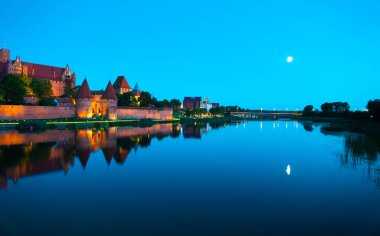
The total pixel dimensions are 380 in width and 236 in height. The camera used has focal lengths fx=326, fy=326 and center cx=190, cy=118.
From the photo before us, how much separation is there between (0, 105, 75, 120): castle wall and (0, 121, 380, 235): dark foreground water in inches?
1061

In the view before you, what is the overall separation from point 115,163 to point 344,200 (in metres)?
10.7

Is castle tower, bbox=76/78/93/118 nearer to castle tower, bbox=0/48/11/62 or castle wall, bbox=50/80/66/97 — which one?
castle wall, bbox=50/80/66/97

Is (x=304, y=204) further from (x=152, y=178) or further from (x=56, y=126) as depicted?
(x=56, y=126)

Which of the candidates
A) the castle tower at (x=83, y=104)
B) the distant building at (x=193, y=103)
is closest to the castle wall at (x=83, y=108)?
the castle tower at (x=83, y=104)

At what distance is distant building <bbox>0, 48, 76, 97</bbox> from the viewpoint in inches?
2314

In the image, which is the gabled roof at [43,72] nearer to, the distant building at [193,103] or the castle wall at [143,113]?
the castle wall at [143,113]

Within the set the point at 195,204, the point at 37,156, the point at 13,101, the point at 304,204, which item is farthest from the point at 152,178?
the point at 13,101

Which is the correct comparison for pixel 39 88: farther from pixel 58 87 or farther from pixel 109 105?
pixel 58 87

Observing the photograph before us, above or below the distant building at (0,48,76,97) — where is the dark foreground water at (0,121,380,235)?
below

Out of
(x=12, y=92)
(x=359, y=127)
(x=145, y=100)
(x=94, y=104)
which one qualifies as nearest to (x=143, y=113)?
(x=145, y=100)

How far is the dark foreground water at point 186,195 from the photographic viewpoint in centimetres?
766

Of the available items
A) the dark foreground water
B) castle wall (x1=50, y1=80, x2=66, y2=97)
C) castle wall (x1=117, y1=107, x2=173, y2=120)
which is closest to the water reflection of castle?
the dark foreground water

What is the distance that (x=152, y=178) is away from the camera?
13016 millimetres

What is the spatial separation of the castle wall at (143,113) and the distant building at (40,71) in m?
17.2
